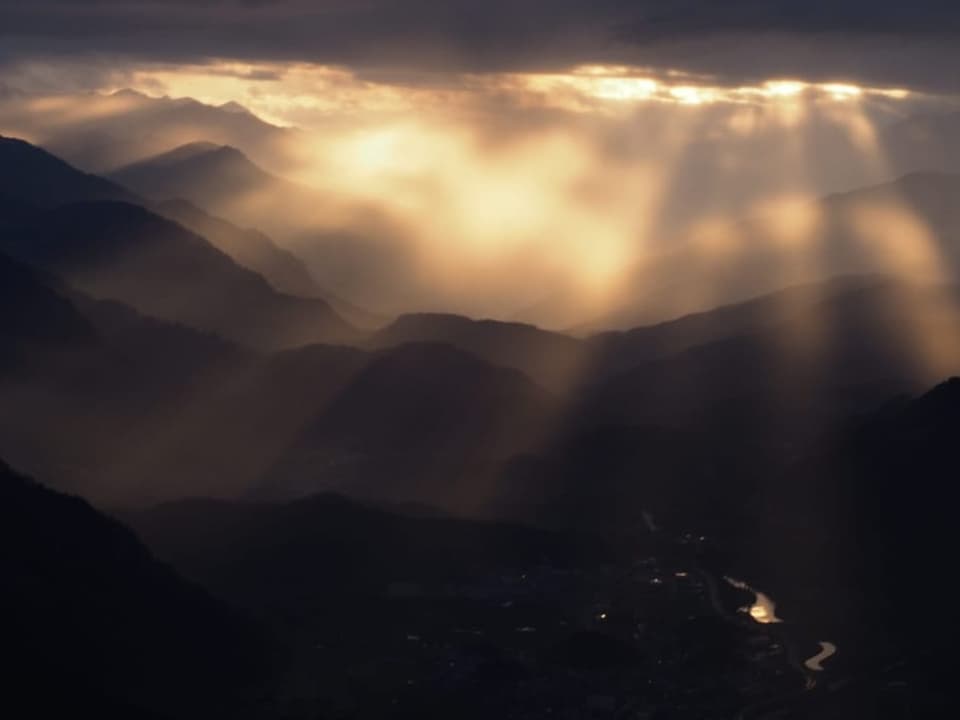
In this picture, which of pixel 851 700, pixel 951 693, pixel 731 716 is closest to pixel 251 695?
pixel 731 716

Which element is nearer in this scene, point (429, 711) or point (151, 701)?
point (151, 701)

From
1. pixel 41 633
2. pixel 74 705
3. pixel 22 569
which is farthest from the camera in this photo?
pixel 22 569

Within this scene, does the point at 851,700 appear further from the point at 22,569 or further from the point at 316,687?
the point at 22,569

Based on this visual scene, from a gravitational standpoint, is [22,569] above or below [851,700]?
above

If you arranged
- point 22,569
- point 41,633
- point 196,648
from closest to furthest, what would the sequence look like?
point 41,633
point 22,569
point 196,648

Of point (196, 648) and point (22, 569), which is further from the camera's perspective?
point (196, 648)

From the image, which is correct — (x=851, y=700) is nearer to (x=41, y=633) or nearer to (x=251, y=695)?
(x=251, y=695)

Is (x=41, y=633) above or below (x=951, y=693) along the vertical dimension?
above

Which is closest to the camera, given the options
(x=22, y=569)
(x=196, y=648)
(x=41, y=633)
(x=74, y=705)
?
(x=74, y=705)

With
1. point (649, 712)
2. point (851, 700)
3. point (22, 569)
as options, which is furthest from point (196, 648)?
point (851, 700)
